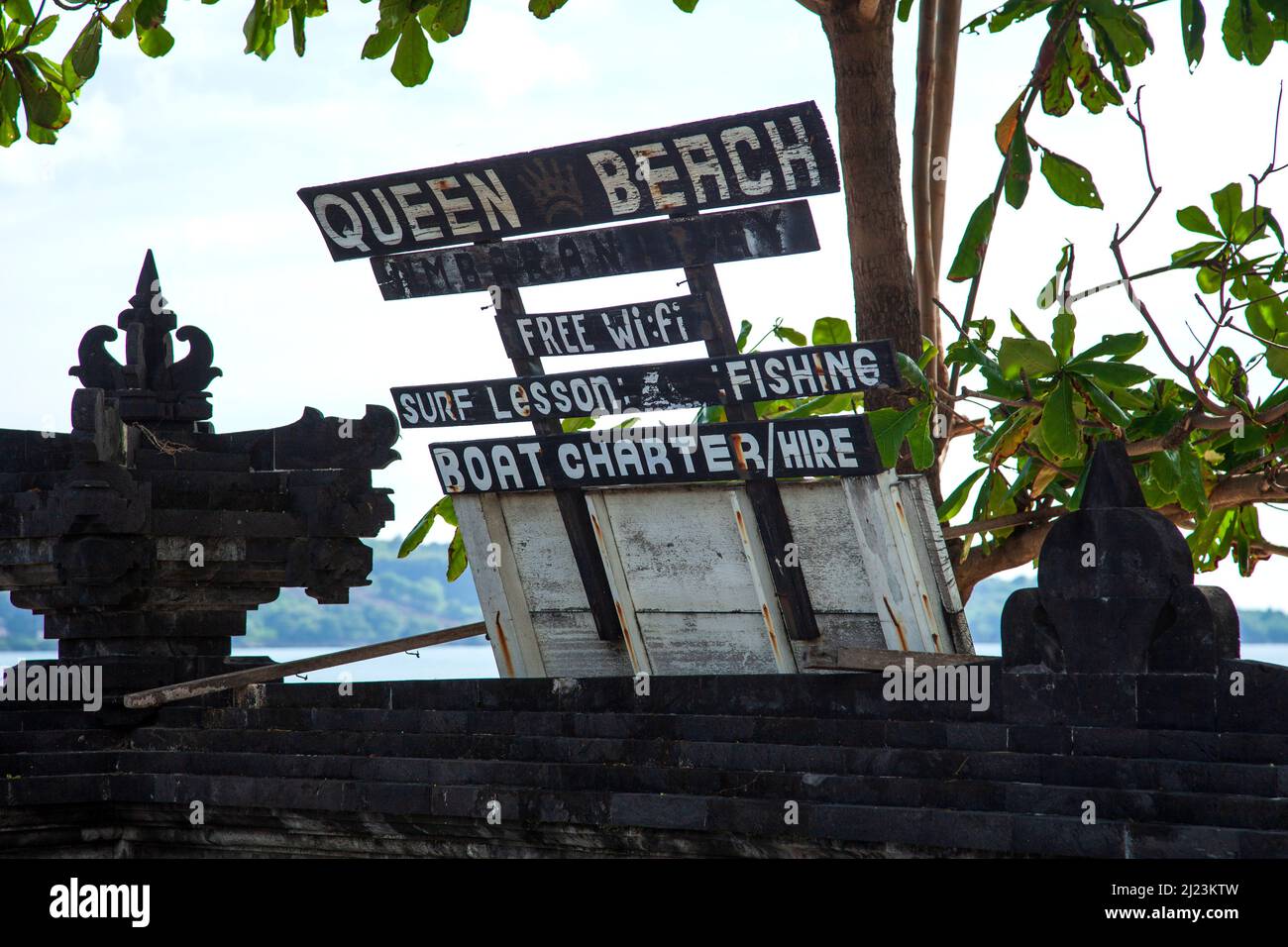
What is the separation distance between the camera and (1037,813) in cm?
734

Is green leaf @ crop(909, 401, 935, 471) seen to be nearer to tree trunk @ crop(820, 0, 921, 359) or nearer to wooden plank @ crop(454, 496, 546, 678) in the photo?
wooden plank @ crop(454, 496, 546, 678)

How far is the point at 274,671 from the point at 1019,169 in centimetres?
611

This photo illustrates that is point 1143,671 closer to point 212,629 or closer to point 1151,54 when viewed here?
point 1151,54

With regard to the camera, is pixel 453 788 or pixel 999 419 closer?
pixel 453 788

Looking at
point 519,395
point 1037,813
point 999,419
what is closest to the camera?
point 1037,813

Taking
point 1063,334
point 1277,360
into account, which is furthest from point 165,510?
point 1277,360

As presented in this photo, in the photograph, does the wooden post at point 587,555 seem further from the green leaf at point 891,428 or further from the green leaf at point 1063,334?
the green leaf at point 1063,334

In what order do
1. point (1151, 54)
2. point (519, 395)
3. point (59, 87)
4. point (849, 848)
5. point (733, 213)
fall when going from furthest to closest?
→ point (59, 87), point (519, 395), point (733, 213), point (1151, 54), point (849, 848)

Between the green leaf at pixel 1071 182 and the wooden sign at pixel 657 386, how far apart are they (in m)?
1.48

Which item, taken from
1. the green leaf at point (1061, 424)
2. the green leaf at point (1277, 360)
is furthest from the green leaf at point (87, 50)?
the green leaf at point (1277, 360)

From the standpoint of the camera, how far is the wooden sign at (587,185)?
949 cm

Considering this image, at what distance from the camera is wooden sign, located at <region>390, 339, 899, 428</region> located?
9258 millimetres

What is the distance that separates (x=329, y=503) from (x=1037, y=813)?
18.8ft

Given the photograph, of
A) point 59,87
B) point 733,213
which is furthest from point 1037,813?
point 59,87
